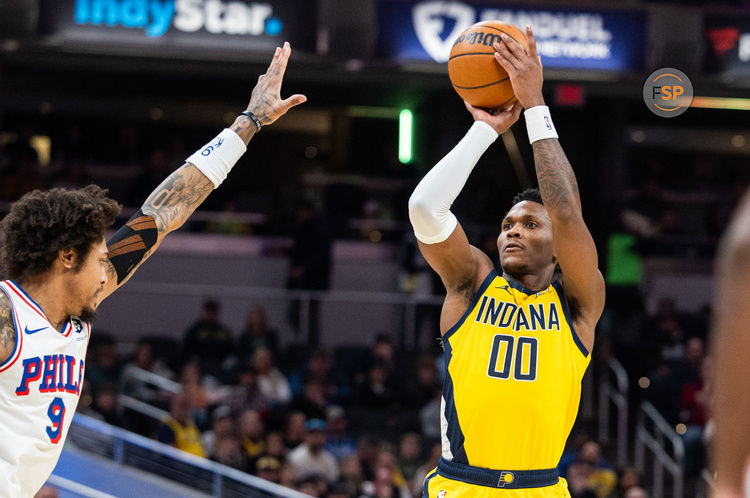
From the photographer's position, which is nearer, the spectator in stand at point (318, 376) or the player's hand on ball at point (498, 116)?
the player's hand on ball at point (498, 116)

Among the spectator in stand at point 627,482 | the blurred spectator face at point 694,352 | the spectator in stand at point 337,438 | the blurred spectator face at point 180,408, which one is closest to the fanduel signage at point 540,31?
the blurred spectator face at point 694,352

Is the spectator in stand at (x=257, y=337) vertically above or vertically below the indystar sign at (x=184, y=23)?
below

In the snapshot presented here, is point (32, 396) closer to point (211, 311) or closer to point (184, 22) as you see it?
point (184, 22)

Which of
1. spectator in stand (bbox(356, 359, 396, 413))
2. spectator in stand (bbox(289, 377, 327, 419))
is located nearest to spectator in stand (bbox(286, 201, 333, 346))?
spectator in stand (bbox(356, 359, 396, 413))

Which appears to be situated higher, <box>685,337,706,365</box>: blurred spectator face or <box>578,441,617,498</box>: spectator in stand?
<box>685,337,706,365</box>: blurred spectator face

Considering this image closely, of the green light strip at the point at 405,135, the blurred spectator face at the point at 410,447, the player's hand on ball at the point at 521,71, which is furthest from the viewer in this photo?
the green light strip at the point at 405,135

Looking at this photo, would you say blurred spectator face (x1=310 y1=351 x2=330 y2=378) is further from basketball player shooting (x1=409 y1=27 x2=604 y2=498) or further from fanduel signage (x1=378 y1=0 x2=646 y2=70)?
basketball player shooting (x1=409 y1=27 x2=604 y2=498)

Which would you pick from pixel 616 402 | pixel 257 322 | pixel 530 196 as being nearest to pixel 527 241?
pixel 530 196

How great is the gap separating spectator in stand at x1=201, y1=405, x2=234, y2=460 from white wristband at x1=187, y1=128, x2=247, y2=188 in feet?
18.6

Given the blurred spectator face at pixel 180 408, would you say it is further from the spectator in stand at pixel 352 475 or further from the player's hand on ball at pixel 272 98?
the player's hand on ball at pixel 272 98

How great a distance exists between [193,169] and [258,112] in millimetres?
365

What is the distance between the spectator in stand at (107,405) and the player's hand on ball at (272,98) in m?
6.17

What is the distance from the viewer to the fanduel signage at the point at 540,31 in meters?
10.5

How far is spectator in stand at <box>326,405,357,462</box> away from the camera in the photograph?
9.80 metres
